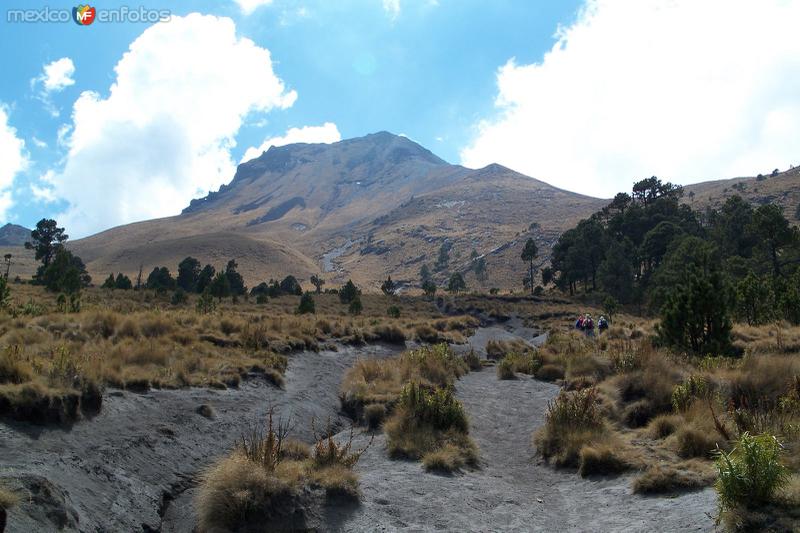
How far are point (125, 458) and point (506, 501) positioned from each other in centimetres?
640

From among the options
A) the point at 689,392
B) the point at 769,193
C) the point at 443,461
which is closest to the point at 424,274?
the point at 769,193

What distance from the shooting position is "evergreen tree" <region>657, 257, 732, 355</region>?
18.0 meters

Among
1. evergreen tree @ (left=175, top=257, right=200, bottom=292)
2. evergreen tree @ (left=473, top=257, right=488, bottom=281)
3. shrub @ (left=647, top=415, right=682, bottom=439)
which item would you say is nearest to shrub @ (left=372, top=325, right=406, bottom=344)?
shrub @ (left=647, top=415, right=682, bottom=439)

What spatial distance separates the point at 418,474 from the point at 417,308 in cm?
6757

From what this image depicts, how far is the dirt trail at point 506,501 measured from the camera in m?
7.45

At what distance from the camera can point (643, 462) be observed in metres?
A: 9.36

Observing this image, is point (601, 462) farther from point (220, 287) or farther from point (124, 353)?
point (220, 287)

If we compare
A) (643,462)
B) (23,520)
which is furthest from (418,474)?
(23,520)

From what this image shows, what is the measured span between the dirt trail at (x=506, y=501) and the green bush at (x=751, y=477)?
497 mm

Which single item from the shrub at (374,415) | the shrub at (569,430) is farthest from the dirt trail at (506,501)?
the shrub at (374,415)

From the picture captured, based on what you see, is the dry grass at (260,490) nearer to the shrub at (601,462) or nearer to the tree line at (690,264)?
the shrub at (601,462)

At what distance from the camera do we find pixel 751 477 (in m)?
6.20

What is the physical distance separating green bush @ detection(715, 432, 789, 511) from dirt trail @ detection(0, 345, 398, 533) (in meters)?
7.06

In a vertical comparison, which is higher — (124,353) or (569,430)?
(124,353)
